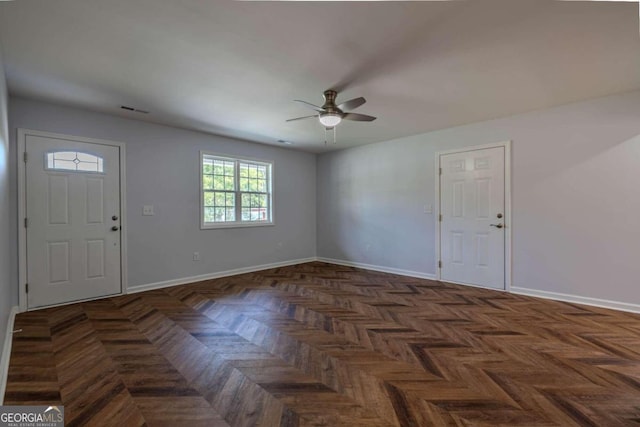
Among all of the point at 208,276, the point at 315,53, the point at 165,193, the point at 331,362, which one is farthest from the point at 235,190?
the point at 331,362

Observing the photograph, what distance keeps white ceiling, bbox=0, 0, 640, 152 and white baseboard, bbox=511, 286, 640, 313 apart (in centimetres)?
231

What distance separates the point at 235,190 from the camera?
17.7ft

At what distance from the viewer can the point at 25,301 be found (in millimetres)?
3387

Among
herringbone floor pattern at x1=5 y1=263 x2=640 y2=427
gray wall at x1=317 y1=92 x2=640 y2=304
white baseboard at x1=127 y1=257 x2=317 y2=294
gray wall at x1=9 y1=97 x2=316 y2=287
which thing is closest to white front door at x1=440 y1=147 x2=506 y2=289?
gray wall at x1=317 y1=92 x2=640 y2=304

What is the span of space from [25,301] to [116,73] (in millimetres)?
2760

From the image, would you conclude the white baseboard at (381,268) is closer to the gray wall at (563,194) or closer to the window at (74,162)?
the gray wall at (563,194)

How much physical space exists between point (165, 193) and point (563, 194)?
17.4 ft

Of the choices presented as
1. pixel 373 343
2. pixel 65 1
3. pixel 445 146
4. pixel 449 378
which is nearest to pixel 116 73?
pixel 65 1

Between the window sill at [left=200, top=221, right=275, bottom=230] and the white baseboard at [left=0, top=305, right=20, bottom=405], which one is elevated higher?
the window sill at [left=200, top=221, right=275, bottom=230]

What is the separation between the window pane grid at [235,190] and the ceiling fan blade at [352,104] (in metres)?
2.89

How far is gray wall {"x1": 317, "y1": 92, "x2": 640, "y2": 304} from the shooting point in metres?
3.31

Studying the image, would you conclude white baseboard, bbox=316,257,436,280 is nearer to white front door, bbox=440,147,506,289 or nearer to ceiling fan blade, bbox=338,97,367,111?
white front door, bbox=440,147,506,289

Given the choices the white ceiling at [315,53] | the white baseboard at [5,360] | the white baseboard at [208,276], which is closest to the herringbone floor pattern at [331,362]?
the white baseboard at [5,360]

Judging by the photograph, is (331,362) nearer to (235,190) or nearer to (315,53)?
(315,53)
